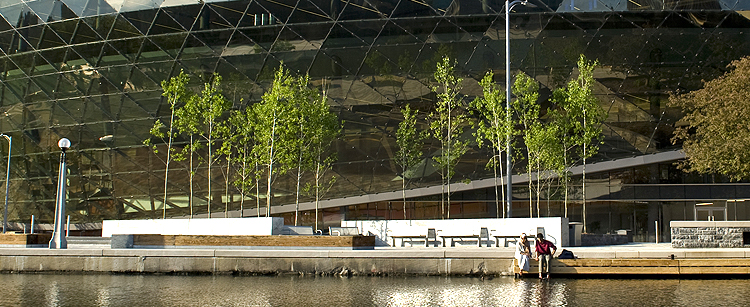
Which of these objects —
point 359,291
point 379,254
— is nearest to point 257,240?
point 379,254

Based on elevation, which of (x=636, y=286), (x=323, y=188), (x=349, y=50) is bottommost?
(x=636, y=286)

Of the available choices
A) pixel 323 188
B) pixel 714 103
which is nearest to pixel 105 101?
pixel 323 188

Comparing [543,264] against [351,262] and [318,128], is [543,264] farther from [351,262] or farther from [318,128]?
[318,128]

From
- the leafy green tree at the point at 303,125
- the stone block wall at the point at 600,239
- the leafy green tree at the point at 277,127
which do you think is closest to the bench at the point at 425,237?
the leafy green tree at the point at 303,125

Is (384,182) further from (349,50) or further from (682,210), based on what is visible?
(682,210)

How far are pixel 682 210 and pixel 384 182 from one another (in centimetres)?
1651

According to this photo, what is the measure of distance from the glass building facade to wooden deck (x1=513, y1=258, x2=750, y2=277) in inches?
816

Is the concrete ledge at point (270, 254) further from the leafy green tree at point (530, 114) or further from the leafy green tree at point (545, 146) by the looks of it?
the leafy green tree at point (530, 114)

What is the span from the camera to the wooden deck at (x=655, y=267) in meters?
19.0

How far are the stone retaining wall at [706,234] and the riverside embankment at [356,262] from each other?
3001mm

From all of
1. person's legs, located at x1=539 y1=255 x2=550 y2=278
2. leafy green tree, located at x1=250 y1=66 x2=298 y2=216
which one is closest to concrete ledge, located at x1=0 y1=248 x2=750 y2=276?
person's legs, located at x1=539 y1=255 x2=550 y2=278

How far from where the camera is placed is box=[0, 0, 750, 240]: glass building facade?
40469 mm

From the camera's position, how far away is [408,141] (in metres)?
39.5

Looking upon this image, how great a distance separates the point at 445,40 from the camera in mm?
40594
